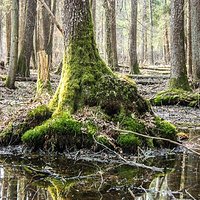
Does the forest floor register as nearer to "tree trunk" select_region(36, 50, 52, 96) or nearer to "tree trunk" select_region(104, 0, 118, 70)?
"tree trunk" select_region(36, 50, 52, 96)

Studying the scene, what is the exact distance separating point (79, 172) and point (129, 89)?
257 centimetres

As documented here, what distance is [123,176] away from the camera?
531cm

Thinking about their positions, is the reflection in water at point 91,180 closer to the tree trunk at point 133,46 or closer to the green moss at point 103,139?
the green moss at point 103,139

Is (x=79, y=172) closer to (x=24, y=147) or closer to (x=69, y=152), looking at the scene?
(x=69, y=152)

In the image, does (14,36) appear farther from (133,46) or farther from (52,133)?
(133,46)

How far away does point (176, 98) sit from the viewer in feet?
46.5

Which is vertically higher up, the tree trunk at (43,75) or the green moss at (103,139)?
the tree trunk at (43,75)

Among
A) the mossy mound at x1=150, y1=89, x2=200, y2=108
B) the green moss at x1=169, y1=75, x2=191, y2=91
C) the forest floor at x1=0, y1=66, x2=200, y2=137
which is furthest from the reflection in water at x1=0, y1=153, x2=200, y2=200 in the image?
the green moss at x1=169, y1=75, x2=191, y2=91

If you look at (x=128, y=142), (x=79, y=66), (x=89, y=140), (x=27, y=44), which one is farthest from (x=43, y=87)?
(x=27, y=44)

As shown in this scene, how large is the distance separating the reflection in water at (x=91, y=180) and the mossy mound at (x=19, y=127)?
92cm

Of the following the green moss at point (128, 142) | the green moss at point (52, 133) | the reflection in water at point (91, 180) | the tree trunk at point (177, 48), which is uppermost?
the tree trunk at point (177, 48)

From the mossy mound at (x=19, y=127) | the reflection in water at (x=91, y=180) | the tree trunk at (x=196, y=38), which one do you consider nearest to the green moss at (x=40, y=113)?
the mossy mound at (x=19, y=127)

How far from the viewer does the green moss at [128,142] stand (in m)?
6.86

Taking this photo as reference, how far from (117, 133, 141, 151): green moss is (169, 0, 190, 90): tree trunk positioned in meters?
8.28
